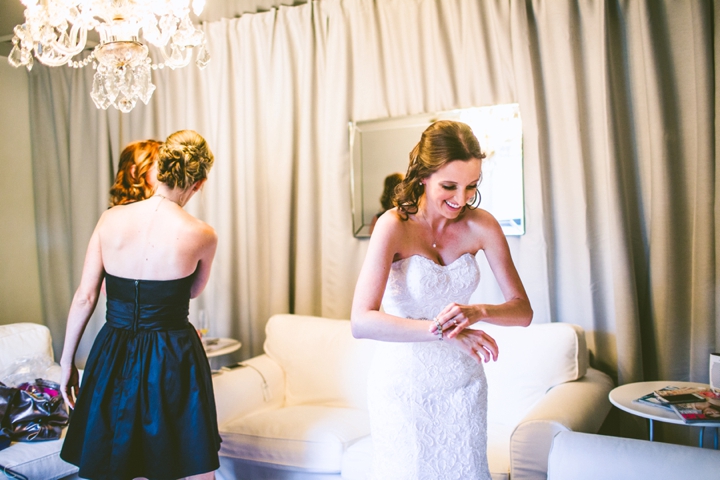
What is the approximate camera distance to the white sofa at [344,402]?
232cm

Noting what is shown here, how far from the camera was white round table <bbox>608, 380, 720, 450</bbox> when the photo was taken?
6.86 ft

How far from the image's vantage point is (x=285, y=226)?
376cm

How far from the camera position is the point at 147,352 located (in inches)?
83.2

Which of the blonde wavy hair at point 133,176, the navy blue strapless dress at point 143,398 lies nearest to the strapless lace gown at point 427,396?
the navy blue strapless dress at point 143,398

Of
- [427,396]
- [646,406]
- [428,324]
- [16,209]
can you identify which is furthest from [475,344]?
[16,209]

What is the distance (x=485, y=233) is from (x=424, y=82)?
1.69m

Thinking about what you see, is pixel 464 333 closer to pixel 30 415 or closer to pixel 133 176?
pixel 133 176

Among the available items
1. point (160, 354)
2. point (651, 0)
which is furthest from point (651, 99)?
point (160, 354)

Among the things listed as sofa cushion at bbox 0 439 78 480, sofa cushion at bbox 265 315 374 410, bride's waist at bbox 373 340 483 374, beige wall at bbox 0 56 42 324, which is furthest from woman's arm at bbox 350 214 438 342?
beige wall at bbox 0 56 42 324

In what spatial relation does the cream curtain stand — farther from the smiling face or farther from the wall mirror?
the smiling face

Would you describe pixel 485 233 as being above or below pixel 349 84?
below

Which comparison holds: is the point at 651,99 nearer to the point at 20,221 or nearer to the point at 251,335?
the point at 251,335

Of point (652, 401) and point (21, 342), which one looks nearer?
point (652, 401)

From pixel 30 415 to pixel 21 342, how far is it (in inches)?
27.3
